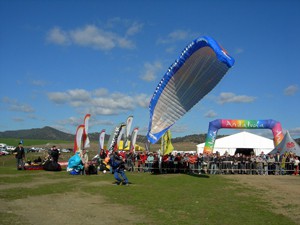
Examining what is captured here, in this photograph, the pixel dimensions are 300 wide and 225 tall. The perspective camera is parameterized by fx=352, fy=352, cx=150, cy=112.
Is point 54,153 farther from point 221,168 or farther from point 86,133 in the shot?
point 221,168

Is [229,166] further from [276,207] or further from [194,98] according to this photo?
[276,207]

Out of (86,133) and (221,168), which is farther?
(86,133)

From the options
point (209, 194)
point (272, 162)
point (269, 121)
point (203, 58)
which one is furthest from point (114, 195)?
point (269, 121)

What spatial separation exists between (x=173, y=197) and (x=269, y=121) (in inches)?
925

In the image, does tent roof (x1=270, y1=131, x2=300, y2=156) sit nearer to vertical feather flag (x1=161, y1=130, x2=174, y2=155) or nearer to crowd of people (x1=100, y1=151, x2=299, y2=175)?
crowd of people (x1=100, y1=151, x2=299, y2=175)

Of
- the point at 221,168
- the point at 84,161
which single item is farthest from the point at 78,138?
the point at 221,168

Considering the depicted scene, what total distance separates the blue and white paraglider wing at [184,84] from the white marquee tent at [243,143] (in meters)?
17.6

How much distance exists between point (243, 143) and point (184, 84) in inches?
773

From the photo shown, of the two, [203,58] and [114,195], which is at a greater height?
[203,58]

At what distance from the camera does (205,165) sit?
72.1ft

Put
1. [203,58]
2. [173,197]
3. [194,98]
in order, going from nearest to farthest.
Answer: [173,197] < [203,58] < [194,98]

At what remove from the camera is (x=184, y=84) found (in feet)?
57.8

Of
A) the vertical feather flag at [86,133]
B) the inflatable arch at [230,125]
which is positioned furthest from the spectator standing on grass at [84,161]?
the inflatable arch at [230,125]

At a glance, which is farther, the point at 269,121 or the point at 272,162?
the point at 269,121
